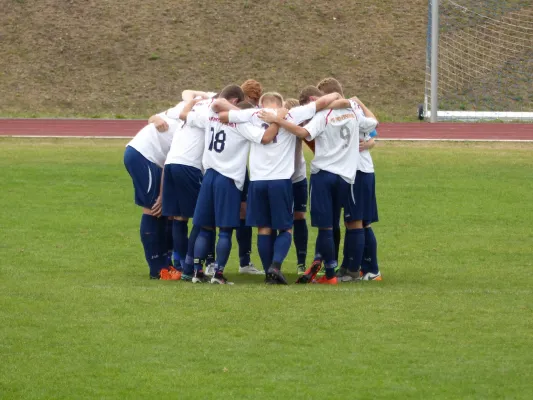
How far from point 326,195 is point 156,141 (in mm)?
1781

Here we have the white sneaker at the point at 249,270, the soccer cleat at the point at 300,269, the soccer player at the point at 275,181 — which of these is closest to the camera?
the soccer player at the point at 275,181

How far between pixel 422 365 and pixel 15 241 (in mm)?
6816

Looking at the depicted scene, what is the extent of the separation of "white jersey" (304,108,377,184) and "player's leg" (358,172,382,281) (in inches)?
13.3

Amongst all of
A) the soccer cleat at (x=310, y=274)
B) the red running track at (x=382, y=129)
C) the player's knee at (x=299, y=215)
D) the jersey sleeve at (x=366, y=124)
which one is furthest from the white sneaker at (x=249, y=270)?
the red running track at (x=382, y=129)

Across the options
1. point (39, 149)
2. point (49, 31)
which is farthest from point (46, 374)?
point (49, 31)

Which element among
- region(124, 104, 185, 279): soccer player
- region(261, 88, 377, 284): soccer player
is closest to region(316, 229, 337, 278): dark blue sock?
region(261, 88, 377, 284): soccer player

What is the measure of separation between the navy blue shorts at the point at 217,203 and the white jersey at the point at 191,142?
0.30m

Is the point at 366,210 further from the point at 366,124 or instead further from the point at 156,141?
the point at 156,141

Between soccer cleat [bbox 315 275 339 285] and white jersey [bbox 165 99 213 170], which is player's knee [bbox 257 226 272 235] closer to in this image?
soccer cleat [bbox 315 275 339 285]

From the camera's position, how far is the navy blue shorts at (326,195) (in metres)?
9.52

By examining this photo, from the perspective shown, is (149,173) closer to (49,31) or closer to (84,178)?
(84,178)

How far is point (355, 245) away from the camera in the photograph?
32.3ft

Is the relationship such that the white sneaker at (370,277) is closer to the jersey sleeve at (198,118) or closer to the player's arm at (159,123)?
the jersey sleeve at (198,118)

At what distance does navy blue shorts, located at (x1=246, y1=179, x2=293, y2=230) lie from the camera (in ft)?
30.8
